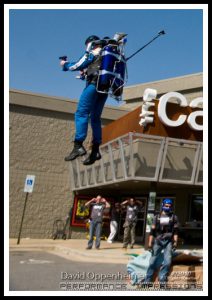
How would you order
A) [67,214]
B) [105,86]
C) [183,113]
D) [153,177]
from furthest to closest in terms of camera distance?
1. [67,214]
2. [183,113]
3. [153,177]
4. [105,86]

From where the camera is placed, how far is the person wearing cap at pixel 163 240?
7836 mm

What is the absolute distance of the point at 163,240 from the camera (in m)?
8.08

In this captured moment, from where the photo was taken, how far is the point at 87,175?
18422mm

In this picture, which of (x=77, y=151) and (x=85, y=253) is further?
(x=85, y=253)

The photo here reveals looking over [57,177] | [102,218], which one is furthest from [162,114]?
[57,177]

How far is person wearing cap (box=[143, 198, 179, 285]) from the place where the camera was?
25.7ft

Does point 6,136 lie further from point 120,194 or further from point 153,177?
point 120,194

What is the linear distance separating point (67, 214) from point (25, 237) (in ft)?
7.15

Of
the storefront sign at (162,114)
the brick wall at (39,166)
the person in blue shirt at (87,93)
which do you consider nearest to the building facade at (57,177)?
the brick wall at (39,166)

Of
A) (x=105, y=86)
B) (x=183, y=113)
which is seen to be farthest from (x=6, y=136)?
(x=183, y=113)

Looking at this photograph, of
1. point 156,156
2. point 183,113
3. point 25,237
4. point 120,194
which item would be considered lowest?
point 25,237

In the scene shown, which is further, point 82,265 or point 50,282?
point 82,265

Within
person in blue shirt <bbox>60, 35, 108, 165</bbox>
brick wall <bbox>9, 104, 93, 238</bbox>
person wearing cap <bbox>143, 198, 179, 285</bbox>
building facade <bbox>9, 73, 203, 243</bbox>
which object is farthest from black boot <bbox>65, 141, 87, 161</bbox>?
brick wall <bbox>9, 104, 93, 238</bbox>

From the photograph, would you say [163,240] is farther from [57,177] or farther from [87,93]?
[57,177]
